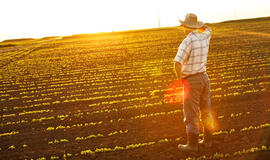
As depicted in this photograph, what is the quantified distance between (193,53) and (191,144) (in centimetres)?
161

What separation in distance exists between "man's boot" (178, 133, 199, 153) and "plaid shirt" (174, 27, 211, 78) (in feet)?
3.47

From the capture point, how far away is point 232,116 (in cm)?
595

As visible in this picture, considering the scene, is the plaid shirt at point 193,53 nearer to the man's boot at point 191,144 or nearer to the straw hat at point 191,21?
the straw hat at point 191,21

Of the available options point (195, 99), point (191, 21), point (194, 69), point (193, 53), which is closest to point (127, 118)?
point (195, 99)

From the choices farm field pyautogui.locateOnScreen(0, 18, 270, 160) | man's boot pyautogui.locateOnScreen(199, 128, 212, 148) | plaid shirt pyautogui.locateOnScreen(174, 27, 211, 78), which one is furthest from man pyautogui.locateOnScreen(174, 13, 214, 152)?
farm field pyautogui.locateOnScreen(0, 18, 270, 160)

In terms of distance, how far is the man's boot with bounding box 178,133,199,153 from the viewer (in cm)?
419

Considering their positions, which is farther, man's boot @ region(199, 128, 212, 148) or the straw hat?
man's boot @ region(199, 128, 212, 148)

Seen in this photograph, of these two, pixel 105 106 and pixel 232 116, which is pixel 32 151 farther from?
pixel 232 116

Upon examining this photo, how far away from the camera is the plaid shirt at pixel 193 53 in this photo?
3697mm

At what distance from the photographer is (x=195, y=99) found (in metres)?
3.95

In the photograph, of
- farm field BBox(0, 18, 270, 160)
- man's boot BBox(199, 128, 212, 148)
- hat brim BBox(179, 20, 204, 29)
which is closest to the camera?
hat brim BBox(179, 20, 204, 29)

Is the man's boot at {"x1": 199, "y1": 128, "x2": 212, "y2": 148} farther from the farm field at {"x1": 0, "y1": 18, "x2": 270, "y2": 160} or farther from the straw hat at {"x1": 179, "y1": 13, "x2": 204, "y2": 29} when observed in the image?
the straw hat at {"x1": 179, "y1": 13, "x2": 204, "y2": 29}

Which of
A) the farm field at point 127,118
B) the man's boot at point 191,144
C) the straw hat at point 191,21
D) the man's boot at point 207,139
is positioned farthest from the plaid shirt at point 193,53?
the farm field at point 127,118

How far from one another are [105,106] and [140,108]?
1.19 m
